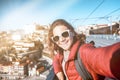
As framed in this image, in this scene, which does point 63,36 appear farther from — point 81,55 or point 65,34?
point 81,55

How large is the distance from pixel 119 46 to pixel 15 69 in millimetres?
9289

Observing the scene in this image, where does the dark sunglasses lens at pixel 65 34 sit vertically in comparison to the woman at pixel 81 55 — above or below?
above

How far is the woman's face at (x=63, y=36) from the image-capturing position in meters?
0.54

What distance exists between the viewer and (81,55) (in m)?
0.36

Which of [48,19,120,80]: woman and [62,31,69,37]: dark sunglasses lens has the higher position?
[62,31,69,37]: dark sunglasses lens

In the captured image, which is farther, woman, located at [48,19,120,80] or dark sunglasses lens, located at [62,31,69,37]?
dark sunglasses lens, located at [62,31,69,37]

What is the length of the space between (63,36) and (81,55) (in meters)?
0.19

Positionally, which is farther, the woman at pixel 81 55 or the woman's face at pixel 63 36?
the woman's face at pixel 63 36

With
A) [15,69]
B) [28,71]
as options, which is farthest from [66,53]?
[28,71]

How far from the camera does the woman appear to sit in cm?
23

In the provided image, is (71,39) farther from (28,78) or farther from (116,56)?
(28,78)

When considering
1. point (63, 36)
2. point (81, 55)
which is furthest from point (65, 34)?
point (81, 55)

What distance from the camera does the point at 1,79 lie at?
9398mm

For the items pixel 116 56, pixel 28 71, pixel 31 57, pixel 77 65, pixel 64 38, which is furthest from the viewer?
pixel 31 57
